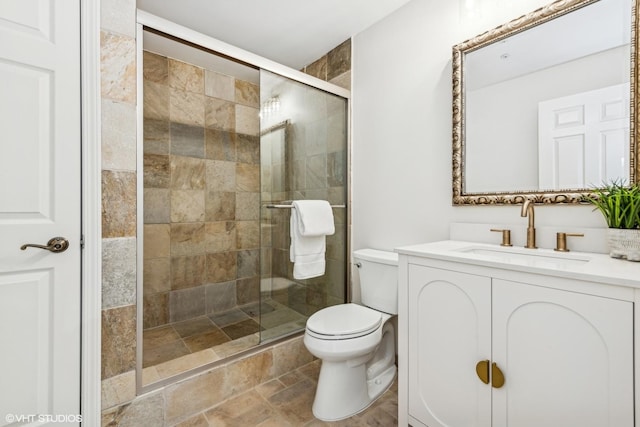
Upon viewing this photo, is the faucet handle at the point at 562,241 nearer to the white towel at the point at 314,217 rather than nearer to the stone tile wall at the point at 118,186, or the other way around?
the white towel at the point at 314,217

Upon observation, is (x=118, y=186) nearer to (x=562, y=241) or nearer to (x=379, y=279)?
(x=379, y=279)

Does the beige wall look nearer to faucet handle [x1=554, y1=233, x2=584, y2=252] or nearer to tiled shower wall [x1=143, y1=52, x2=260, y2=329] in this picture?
faucet handle [x1=554, y1=233, x2=584, y2=252]

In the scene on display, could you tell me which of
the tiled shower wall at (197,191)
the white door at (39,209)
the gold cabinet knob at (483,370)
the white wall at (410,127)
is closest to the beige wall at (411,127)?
the white wall at (410,127)

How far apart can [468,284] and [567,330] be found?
29 cm

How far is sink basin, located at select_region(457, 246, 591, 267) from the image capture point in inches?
41.7

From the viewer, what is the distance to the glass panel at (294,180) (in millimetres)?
1843

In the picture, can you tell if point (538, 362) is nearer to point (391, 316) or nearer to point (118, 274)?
point (391, 316)

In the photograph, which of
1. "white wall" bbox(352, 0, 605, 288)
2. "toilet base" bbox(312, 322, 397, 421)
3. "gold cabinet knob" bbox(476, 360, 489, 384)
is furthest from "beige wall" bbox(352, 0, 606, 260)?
"toilet base" bbox(312, 322, 397, 421)

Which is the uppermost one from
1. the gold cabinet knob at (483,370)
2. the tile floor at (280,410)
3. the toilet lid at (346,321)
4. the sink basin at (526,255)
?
the sink basin at (526,255)

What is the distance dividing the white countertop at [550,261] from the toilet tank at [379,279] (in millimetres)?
360

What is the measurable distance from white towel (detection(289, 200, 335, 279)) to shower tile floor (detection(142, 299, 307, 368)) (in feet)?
1.03

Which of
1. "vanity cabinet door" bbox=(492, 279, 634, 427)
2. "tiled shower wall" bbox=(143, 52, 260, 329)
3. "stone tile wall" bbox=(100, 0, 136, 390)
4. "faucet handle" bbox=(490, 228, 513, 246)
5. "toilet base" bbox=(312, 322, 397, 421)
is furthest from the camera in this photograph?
"tiled shower wall" bbox=(143, 52, 260, 329)

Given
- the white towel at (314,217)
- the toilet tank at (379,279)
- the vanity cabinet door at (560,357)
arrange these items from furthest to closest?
the white towel at (314,217), the toilet tank at (379,279), the vanity cabinet door at (560,357)

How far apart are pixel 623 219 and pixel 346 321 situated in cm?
120
